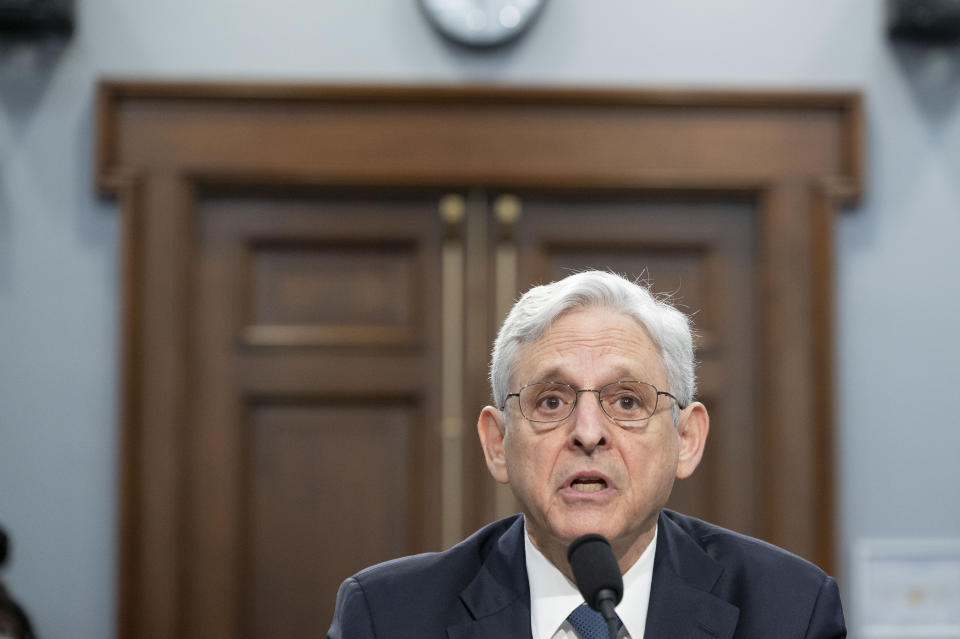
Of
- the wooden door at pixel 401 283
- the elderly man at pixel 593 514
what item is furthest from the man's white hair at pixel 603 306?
the wooden door at pixel 401 283

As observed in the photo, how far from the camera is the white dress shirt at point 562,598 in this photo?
1.47m

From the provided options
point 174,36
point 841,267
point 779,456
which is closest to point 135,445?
point 174,36

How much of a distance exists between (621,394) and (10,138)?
1.81 meters

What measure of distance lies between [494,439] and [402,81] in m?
1.34

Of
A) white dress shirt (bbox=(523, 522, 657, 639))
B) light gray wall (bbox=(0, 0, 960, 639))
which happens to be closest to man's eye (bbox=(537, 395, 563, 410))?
white dress shirt (bbox=(523, 522, 657, 639))

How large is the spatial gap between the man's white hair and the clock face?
1260 mm

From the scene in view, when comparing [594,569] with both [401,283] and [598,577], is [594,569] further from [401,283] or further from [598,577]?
[401,283]

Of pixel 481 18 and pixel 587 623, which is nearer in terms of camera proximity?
pixel 587 623

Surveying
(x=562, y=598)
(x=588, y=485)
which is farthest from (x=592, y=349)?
(x=562, y=598)

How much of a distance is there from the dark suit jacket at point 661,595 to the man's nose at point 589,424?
235mm

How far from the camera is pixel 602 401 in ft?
4.71

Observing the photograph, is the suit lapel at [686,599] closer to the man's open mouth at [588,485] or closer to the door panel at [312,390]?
the man's open mouth at [588,485]

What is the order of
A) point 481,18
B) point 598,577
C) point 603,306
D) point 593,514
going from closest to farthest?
point 598,577
point 593,514
point 603,306
point 481,18

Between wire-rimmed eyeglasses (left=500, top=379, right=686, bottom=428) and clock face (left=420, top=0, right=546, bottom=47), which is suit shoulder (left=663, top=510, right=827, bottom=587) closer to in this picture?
wire-rimmed eyeglasses (left=500, top=379, right=686, bottom=428)
